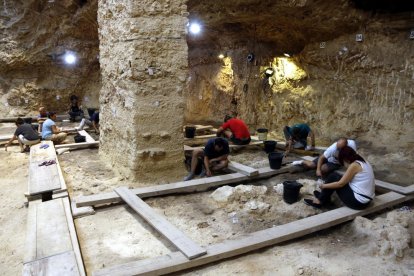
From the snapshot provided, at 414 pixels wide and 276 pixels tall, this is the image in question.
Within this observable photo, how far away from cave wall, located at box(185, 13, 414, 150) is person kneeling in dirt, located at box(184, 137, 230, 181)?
4131 millimetres

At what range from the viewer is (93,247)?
3.68m

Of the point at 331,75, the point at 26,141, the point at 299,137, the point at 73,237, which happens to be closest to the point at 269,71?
the point at 331,75

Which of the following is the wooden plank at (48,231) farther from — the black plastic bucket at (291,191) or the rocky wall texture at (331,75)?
the rocky wall texture at (331,75)

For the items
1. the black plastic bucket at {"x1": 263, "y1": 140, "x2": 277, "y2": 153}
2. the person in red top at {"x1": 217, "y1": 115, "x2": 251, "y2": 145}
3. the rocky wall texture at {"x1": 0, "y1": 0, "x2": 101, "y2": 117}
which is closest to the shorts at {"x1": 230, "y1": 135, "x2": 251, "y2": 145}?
the person in red top at {"x1": 217, "y1": 115, "x2": 251, "y2": 145}

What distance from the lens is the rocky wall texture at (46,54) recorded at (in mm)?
12711

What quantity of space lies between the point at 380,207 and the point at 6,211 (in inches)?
211

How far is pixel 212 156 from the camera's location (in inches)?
235

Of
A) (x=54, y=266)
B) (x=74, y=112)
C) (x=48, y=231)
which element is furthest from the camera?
(x=74, y=112)

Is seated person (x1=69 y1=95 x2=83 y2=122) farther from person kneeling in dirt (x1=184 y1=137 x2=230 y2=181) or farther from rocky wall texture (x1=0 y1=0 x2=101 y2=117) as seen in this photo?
person kneeling in dirt (x1=184 y1=137 x2=230 y2=181)

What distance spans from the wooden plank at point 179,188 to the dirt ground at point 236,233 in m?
0.11

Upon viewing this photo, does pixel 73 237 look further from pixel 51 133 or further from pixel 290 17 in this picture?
pixel 290 17

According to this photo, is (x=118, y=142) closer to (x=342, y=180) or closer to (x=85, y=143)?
(x=85, y=143)

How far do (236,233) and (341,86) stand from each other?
6237 millimetres

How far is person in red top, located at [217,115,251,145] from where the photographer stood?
7777mm
